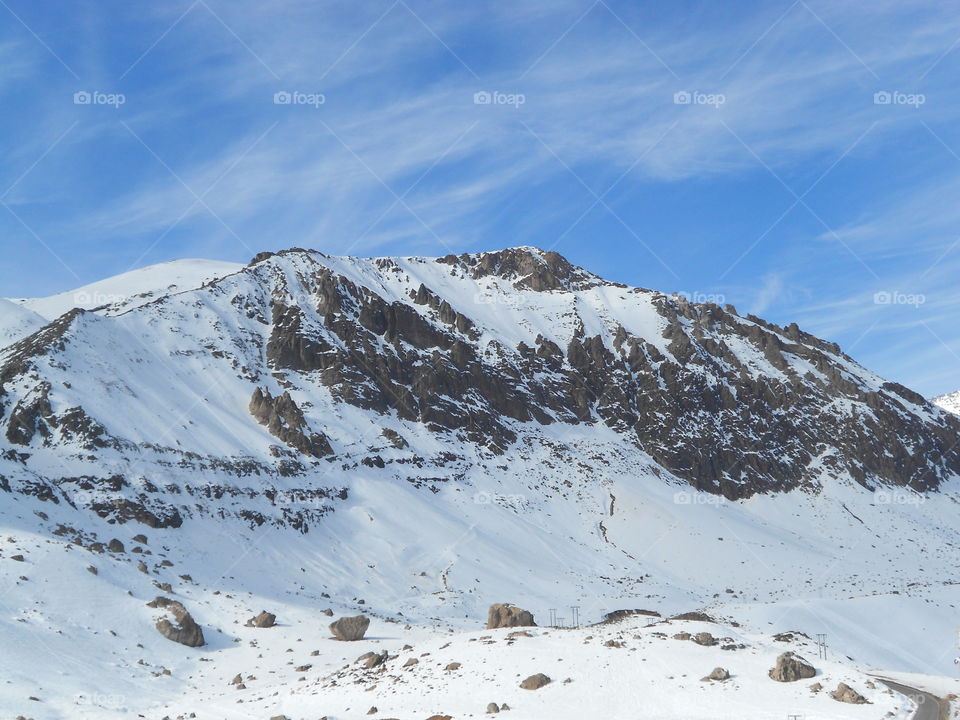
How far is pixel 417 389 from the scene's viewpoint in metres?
90.6

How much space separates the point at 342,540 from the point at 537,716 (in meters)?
39.3

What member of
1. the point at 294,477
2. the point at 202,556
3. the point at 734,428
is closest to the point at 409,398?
the point at 294,477

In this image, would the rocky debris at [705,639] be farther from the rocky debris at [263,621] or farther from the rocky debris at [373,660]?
the rocky debris at [263,621]

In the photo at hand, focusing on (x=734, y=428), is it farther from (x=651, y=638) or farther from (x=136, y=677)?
(x=136, y=677)

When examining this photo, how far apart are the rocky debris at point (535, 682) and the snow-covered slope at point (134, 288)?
246ft

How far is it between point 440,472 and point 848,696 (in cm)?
5395

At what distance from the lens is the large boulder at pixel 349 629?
41.8m

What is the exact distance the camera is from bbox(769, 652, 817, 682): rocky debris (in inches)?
1138

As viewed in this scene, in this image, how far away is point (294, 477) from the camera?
68312 millimetres

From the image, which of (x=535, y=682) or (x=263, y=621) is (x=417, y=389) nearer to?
(x=263, y=621)

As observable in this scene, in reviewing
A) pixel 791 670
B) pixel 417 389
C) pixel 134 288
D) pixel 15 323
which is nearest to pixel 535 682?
pixel 791 670

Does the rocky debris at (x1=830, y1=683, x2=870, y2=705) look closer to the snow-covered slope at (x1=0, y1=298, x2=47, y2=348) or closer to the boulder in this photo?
the boulder

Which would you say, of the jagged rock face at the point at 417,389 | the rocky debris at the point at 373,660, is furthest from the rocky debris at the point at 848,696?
the jagged rock face at the point at 417,389

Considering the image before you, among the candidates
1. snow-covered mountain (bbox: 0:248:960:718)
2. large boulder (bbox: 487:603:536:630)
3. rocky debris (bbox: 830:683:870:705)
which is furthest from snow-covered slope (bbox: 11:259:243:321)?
rocky debris (bbox: 830:683:870:705)
